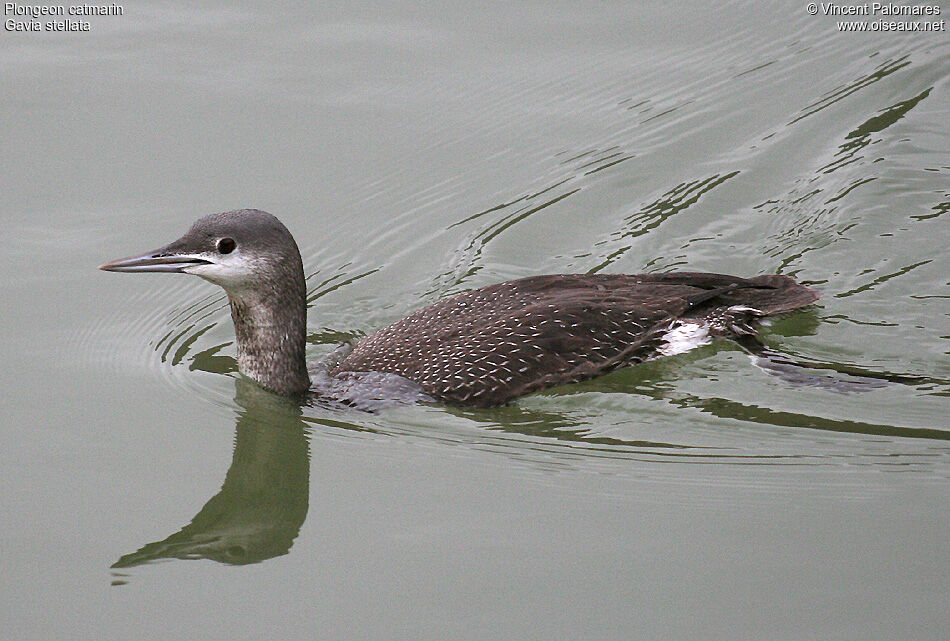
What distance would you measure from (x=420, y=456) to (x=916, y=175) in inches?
186

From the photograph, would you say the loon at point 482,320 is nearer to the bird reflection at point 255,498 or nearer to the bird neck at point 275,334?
the bird neck at point 275,334

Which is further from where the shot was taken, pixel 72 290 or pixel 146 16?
pixel 146 16

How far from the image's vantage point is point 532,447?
7473 millimetres

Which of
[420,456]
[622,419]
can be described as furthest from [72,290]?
[622,419]

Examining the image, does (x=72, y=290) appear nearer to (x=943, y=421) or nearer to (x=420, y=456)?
(x=420, y=456)

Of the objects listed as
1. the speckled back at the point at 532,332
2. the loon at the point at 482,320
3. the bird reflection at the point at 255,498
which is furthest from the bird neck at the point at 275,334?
the speckled back at the point at 532,332

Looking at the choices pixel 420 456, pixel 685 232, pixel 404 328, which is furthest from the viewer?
pixel 685 232

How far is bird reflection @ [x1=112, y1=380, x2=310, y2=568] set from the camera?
6484 mm

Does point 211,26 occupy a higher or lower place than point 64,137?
higher

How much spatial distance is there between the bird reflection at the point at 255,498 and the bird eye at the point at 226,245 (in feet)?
3.19

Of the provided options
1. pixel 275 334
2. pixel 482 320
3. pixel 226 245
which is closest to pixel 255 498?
pixel 275 334

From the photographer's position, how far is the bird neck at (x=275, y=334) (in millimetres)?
8047

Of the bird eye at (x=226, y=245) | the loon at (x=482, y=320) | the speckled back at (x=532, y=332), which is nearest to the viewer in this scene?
the bird eye at (x=226, y=245)

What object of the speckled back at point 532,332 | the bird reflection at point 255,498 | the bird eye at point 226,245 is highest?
the bird eye at point 226,245
